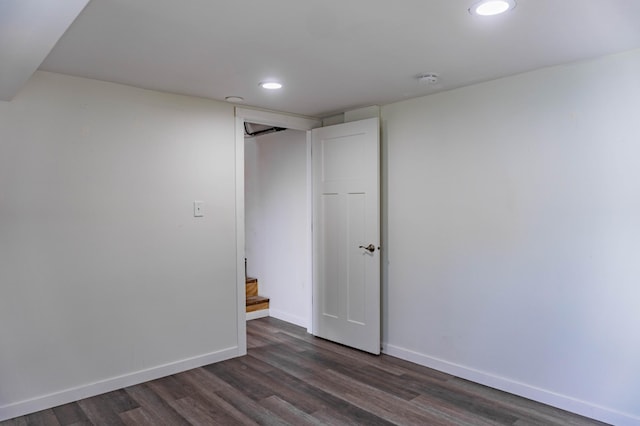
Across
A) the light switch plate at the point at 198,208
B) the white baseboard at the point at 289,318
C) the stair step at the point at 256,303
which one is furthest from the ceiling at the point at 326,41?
the stair step at the point at 256,303

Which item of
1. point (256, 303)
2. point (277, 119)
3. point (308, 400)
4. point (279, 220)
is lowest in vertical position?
point (308, 400)

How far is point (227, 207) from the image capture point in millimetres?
3617

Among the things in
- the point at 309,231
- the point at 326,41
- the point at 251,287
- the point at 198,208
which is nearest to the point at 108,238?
the point at 198,208

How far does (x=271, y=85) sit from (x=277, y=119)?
0.93m

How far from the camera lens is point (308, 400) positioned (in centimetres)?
286

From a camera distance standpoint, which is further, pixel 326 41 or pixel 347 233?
pixel 347 233

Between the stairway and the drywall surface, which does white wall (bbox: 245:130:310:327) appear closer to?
the stairway

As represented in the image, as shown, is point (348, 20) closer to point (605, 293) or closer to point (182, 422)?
point (605, 293)

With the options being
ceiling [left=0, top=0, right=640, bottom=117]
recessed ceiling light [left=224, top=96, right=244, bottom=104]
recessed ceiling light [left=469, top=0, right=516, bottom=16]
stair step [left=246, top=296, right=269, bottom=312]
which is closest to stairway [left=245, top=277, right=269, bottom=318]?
stair step [left=246, top=296, right=269, bottom=312]

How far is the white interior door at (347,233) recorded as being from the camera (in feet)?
12.0

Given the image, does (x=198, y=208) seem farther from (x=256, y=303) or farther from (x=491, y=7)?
(x=491, y=7)

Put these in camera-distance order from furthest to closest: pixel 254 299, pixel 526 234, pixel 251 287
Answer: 1. pixel 251 287
2. pixel 254 299
3. pixel 526 234

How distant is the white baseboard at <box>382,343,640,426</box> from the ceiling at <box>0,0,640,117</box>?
209 centimetres

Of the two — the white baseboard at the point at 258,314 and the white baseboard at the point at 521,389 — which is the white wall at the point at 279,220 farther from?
the white baseboard at the point at 521,389
